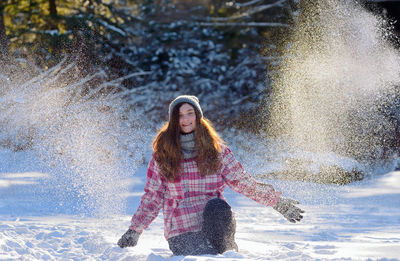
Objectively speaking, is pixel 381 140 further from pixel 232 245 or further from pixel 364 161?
Answer: pixel 232 245

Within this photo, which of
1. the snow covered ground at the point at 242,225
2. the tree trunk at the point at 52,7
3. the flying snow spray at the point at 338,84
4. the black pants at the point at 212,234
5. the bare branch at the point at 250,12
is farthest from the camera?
the tree trunk at the point at 52,7

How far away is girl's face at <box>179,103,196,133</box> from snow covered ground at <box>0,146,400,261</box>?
750 millimetres

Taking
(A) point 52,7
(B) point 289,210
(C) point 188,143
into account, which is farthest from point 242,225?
(A) point 52,7

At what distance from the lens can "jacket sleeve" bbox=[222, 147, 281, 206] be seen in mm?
A: 2973

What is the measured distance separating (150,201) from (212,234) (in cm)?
42

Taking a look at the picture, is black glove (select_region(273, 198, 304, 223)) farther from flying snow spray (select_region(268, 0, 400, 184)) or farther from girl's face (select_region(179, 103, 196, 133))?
flying snow spray (select_region(268, 0, 400, 184))

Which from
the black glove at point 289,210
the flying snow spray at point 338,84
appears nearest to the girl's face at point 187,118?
the black glove at point 289,210

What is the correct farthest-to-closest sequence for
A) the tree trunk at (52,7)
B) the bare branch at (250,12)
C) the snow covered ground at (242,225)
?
the tree trunk at (52,7)
the bare branch at (250,12)
the snow covered ground at (242,225)

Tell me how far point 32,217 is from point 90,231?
1.22 meters

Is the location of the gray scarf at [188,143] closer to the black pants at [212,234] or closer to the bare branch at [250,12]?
the black pants at [212,234]

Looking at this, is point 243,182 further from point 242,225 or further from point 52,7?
point 52,7

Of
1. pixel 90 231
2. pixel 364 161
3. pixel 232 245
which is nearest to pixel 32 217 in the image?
pixel 90 231

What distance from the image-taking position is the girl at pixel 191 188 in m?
2.86

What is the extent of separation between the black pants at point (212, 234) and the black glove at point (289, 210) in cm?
32
